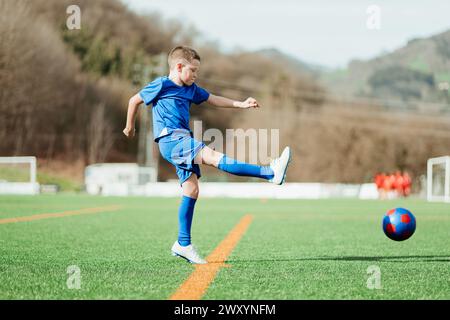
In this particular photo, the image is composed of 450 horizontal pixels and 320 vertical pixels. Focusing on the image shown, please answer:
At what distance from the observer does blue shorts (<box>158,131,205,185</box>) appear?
5223mm

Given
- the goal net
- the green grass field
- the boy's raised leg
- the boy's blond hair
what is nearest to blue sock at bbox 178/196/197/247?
the green grass field

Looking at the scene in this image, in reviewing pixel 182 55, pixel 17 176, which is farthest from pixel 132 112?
pixel 17 176

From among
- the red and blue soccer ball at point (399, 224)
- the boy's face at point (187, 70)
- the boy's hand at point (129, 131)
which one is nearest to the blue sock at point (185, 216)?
the boy's hand at point (129, 131)

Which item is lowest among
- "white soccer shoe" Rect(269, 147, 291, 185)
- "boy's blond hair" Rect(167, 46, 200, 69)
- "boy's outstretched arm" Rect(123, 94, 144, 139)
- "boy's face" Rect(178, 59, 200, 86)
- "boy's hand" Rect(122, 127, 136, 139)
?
"white soccer shoe" Rect(269, 147, 291, 185)

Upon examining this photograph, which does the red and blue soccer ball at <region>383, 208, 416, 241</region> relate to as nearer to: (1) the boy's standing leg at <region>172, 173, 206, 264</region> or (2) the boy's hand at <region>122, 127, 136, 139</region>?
(1) the boy's standing leg at <region>172, 173, 206, 264</region>

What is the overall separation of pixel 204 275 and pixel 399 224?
2.53 m

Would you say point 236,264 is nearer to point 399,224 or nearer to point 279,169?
point 279,169

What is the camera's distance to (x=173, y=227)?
9.98 meters

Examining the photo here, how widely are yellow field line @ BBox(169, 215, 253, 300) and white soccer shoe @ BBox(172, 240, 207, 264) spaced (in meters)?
0.10

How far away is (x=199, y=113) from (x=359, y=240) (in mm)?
63804

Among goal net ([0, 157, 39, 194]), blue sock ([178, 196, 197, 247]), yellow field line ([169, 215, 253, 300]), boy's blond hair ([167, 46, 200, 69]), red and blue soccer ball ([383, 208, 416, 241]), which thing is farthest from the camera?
goal net ([0, 157, 39, 194])

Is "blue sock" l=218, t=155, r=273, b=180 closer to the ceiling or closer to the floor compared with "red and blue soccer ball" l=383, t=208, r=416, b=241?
closer to the ceiling

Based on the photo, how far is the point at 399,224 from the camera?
20.5ft

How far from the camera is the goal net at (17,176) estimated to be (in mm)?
31130
